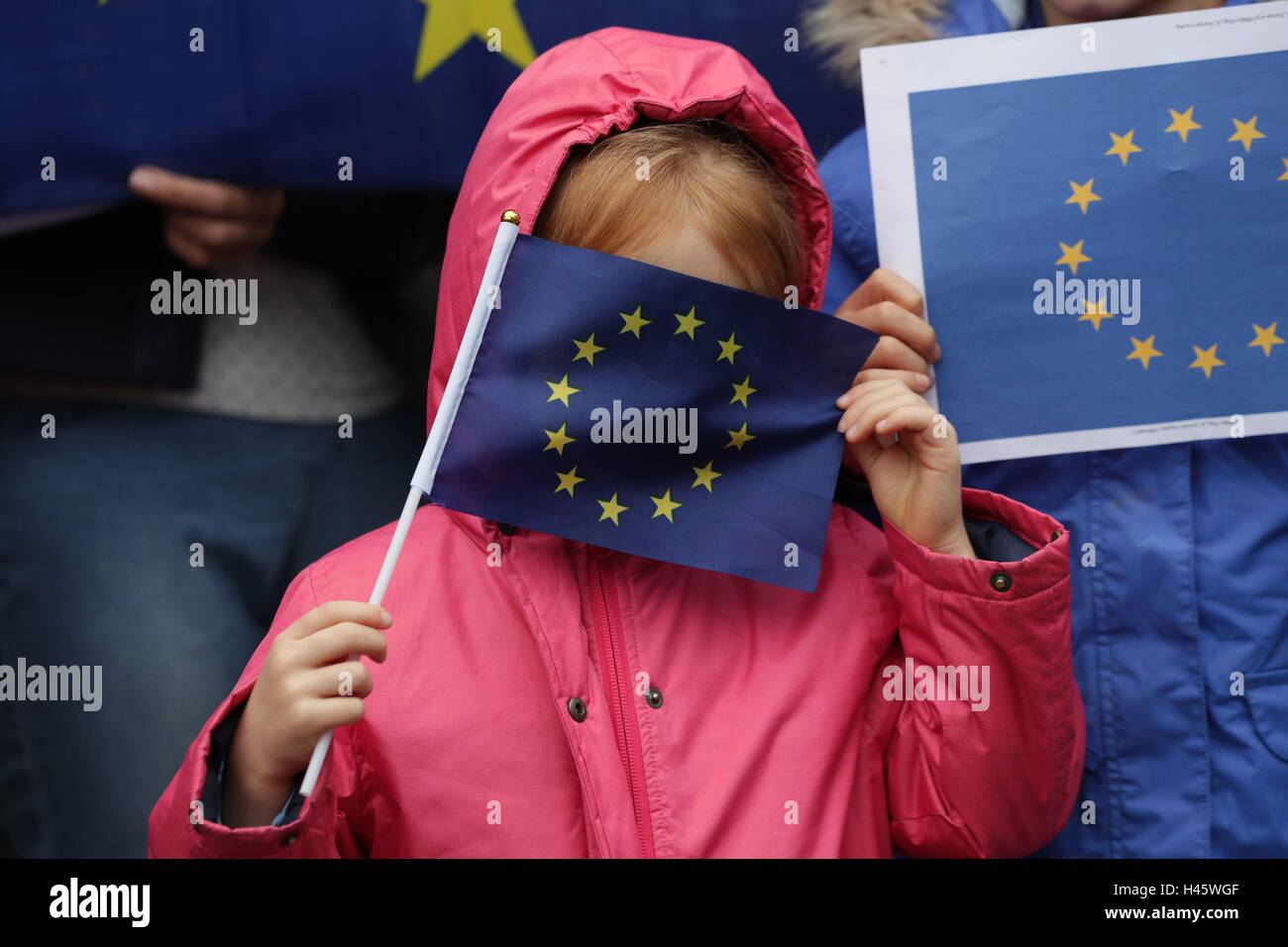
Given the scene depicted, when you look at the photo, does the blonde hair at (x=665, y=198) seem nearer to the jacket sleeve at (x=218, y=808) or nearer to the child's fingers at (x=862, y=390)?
the child's fingers at (x=862, y=390)

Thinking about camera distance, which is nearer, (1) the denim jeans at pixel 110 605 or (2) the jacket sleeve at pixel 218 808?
(2) the jacket sleeve at pixel 218 808

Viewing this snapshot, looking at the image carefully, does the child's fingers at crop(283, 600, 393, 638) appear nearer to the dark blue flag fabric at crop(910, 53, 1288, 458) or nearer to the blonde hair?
the blonde hair

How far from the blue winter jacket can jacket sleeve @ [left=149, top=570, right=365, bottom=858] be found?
0.91m

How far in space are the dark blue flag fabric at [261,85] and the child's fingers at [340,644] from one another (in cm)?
81

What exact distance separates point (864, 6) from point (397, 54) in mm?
649

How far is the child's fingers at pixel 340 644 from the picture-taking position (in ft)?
4.00

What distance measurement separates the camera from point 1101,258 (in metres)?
1.66

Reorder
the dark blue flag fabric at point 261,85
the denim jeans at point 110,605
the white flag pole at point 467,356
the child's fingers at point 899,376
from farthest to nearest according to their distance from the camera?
the denim jeans at point 110,605 < the dark blue flag fabric at point 261,85 < the child's fingers at point 899,376 < the white flag pole at point 467,356

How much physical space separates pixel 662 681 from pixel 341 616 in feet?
1.23

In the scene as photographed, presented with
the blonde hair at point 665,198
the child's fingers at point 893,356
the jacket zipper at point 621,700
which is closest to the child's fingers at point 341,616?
the jacket zipper at point 621,700

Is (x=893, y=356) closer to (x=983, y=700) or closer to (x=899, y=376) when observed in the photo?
(x=899, y=376)

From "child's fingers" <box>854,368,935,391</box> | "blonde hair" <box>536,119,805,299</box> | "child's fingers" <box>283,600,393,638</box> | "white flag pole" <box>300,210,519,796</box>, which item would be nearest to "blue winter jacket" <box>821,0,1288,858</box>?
"child's fingers" <box>854,368,935,391</box>

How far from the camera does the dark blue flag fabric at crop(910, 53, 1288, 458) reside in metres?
1.65
